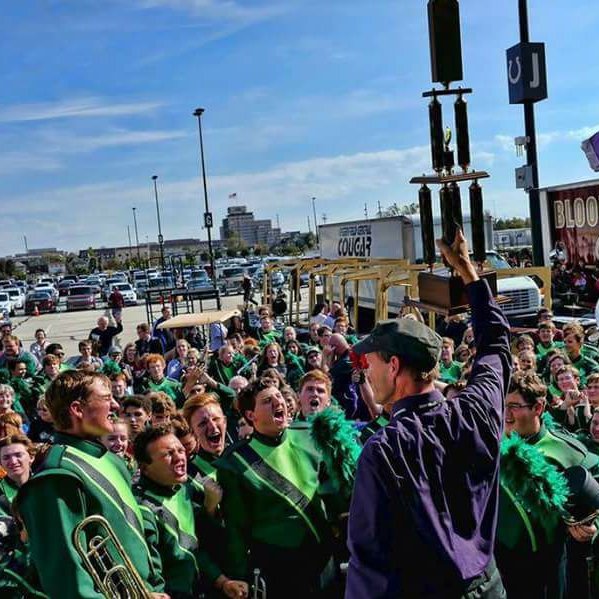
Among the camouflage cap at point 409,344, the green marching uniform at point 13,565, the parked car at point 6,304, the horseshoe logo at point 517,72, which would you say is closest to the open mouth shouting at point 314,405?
the green marching uniform at point 13,565

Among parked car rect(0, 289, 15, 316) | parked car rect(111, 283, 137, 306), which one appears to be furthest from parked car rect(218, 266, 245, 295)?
parked car rect(0, 289, 15, 316)

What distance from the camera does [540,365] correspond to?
26.8 feet

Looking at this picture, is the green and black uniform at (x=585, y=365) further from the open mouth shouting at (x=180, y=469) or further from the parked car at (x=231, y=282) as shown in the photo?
the parked car at (x=231, y=282)

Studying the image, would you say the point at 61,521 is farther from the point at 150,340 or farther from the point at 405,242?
the point at 405,242

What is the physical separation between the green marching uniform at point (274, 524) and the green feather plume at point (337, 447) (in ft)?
0.45

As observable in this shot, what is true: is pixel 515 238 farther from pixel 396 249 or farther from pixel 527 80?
pixel 527 80

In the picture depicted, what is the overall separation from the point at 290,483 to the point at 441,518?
155 centimetres

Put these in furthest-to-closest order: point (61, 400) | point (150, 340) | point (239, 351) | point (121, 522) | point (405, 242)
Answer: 1. point (405, 242)
2. point (150, 340)
3. point (239, 351)
4. point (61, 400)
5. point (121, 522)

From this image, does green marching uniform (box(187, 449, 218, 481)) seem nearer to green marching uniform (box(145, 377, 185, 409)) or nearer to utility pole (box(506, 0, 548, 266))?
green marching uniform (box(145, 377, 185, 409))

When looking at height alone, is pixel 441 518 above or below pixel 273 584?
above

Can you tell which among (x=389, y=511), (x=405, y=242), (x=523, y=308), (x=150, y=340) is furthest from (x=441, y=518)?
(x=405, y=242)

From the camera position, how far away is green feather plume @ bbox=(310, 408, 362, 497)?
3684mm

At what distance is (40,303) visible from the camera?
41.4 meters

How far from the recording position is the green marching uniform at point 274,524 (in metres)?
3.55
